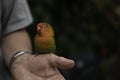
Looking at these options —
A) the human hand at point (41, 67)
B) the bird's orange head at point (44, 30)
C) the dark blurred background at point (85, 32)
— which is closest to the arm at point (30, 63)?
the human hand at point (41, 67)

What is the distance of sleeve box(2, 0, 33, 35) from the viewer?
190cm

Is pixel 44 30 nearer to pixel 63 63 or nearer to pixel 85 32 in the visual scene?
pixel 63 63

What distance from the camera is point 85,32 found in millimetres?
3613

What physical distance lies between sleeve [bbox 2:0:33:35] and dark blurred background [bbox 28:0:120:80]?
1.34m

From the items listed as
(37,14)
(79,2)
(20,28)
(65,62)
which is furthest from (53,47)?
(79,2)

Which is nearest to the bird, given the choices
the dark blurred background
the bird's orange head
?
the bird's orange head

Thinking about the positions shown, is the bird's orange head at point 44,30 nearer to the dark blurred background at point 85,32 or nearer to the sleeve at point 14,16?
the sleeve at point 14,16

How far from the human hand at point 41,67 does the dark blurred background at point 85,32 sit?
1.60 meters

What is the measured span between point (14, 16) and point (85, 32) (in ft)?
5.65

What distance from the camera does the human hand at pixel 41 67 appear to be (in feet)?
5.13

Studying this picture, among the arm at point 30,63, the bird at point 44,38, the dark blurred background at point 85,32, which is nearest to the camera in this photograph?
the bird at point 44,38

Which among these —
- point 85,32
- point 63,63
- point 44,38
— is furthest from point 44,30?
point 85,32

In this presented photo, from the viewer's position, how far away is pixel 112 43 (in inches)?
153

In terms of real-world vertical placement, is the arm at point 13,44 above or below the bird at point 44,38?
below
